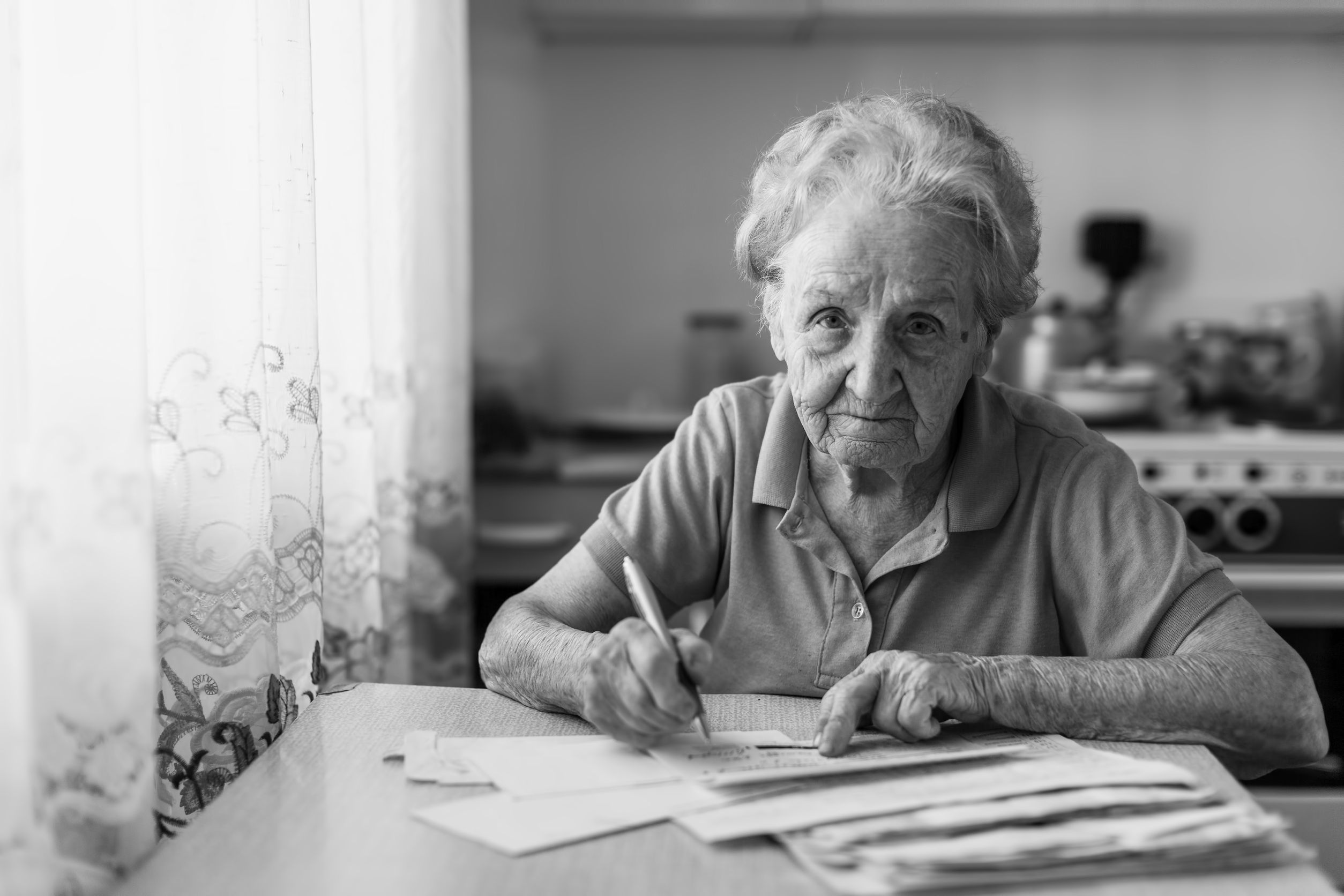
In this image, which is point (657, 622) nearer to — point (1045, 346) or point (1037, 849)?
Answer: point (1037, 849)

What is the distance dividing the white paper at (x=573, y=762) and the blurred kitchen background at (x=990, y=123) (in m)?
1.84

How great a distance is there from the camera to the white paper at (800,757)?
34.5 inches

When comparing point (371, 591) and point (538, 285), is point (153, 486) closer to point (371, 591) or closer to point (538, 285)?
point (371, 591)

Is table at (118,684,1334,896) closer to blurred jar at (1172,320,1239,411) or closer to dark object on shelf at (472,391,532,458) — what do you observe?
dark object on shelf at (472,391,532,458)

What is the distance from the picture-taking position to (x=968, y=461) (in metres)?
1.27

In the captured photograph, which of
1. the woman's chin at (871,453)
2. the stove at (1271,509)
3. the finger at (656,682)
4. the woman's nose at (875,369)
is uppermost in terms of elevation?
the woman's nose at (875,369)

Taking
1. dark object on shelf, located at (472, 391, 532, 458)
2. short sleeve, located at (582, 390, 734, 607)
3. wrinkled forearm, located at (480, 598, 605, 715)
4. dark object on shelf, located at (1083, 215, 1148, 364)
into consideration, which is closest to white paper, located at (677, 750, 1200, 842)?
wrinkled forearm, located at (480, 598, 605, 715)

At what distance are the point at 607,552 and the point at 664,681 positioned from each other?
0.37 metres

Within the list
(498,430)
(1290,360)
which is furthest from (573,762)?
(1290,360)

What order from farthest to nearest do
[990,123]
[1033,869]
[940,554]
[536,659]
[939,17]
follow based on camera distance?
[990,123] < [939,17] < [940,554] < [536,659] < [1033,869]

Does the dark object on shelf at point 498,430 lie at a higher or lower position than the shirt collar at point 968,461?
lower

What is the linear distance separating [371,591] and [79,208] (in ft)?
2.94

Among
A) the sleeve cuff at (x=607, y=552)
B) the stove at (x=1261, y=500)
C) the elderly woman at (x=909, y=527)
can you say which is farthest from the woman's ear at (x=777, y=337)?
the stove at (x=1261, y=500)

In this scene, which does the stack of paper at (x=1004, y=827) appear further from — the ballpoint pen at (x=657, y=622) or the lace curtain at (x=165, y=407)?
the lace curtain at (x=165, y=407)
